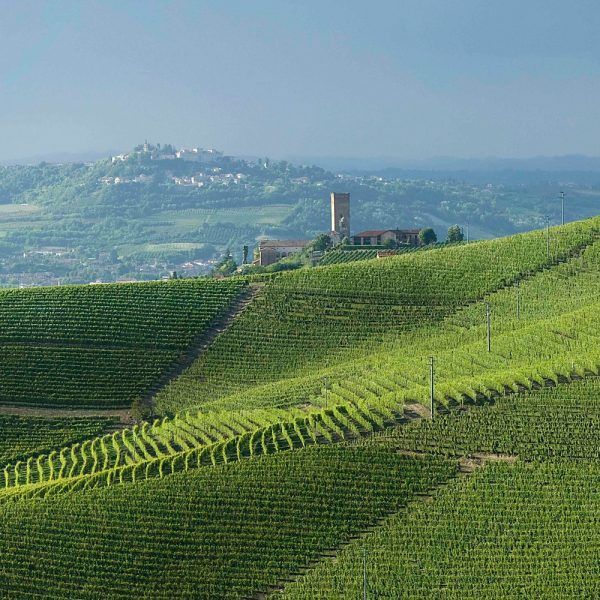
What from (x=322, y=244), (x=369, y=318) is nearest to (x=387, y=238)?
(x=322, y=244)

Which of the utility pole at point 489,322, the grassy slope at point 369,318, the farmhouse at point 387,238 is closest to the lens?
the utility pole at point 489,322

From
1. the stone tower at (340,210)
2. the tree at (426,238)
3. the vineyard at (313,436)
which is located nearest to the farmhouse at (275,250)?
the stone tower at (340,210)

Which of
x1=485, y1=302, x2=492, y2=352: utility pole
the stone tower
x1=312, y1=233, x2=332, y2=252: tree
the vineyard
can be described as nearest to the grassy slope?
the vineyard

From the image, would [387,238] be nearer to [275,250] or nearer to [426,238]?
[426,238]

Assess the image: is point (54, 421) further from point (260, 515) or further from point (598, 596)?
point (598, 596)

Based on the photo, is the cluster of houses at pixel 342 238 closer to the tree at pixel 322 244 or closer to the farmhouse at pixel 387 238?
the farmhouse at pixel 387 238

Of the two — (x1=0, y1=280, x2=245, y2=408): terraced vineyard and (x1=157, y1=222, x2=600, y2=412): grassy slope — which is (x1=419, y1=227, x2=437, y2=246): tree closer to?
(x1=157, y1=222, x2=600, y2=412): grassy slope
